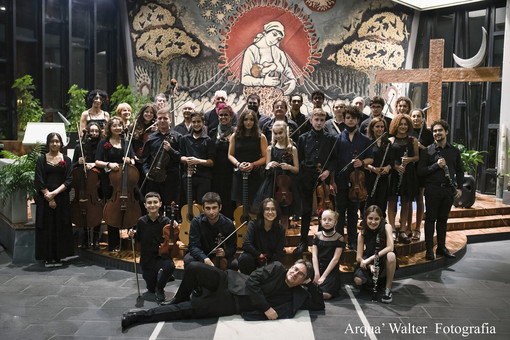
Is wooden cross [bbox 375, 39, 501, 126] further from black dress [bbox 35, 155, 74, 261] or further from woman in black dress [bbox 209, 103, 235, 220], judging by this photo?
black dress [bbox 35, 155, 74, 261]

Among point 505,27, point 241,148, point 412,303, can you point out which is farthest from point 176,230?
point 505,27

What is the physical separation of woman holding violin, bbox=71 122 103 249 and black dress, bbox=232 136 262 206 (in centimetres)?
148

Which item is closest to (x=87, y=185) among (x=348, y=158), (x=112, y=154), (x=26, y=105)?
(x=112, y=154)

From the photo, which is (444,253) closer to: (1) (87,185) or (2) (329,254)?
(2) (329,254)

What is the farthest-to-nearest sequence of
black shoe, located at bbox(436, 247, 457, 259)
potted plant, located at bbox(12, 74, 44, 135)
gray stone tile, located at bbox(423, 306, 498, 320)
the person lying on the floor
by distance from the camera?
potted plant, located at bbox(12, 74, 44, 135) < black shoe, located at bbox(436, 247, 457, 259) < gray stone tile, located at bbox(423, 306, 498, 320) < the person lying on the floor

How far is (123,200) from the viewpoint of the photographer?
5.70m

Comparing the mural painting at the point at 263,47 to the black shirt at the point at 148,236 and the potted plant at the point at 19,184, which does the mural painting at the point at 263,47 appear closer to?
the potted plant at the point at 19,184

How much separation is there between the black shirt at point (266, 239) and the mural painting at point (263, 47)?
574cm

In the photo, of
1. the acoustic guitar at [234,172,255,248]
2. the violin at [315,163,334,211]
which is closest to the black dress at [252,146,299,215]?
the acoustic guitar at [234,172,255,248]

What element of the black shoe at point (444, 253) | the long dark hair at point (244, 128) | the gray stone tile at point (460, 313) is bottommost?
the gray stone tile at point (460, 313)

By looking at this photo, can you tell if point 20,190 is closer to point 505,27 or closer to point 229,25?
point 229,25

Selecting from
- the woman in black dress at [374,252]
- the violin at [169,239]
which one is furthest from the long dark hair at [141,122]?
the woman in black dress at [374,252]

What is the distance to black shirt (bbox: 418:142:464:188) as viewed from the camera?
603 centimetres

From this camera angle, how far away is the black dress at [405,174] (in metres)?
6.00
